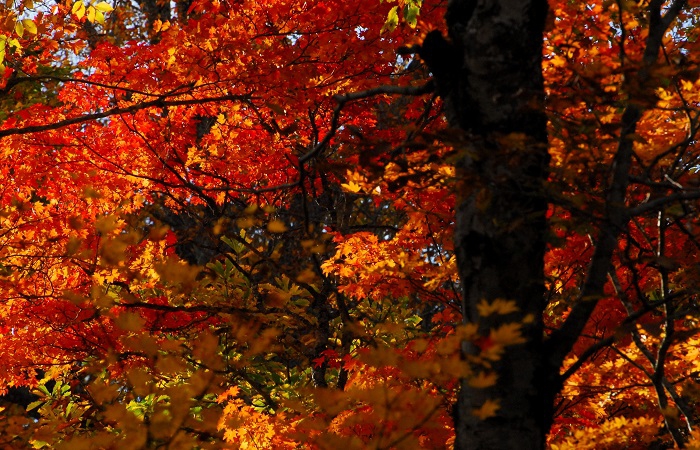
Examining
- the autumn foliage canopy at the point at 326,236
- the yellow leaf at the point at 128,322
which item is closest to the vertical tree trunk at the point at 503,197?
the autumn foliage canopy at the point at 326,236

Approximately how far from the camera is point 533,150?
2.78m

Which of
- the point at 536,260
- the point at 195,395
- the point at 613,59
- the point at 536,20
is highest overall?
the point at 613,59

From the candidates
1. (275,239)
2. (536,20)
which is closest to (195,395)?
(536,20)

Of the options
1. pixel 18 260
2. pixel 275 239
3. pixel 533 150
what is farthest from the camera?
pixel 275 239

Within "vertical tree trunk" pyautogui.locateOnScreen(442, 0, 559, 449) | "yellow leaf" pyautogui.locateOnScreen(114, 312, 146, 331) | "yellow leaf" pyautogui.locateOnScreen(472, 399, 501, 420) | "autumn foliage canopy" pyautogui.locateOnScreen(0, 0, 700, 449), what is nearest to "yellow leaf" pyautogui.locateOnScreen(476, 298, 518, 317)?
"autumn foliage canopy" pyautogui.locateOnScreen(0, 0, 700, 449)

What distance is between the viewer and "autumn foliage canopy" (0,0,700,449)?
3.01 metres

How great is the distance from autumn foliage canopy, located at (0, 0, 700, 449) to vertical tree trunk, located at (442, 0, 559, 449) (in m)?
0.08

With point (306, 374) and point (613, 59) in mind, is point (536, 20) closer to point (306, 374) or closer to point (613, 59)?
point (613, 59)

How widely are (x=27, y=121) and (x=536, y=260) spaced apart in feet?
28.0

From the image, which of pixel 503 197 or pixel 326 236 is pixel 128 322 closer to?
pixel 503 197

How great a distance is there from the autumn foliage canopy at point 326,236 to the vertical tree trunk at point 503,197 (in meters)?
0.08

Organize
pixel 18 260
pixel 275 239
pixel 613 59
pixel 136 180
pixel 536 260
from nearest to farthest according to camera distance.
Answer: pixel 536 260
pixel 613 59
pixel 18 260
pixel 136 180
pixel 275 239

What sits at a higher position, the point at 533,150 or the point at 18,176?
the point at 18,176

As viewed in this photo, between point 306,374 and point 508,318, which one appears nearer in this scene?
point 508,318
